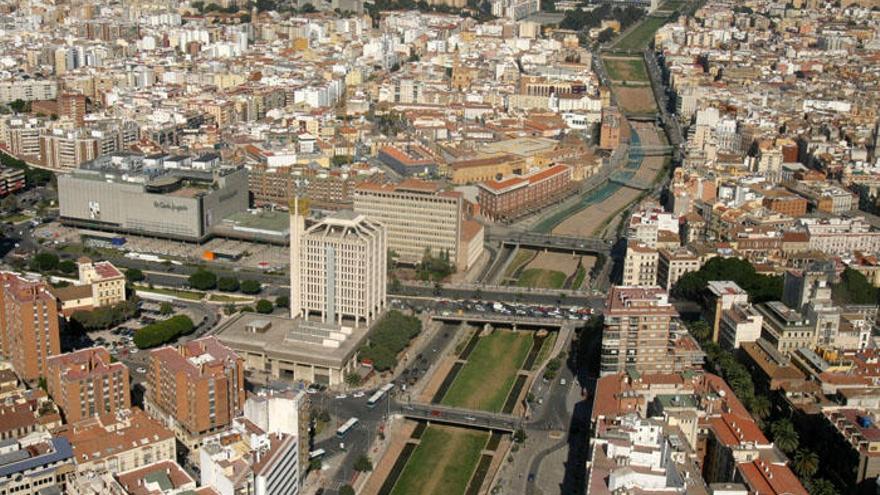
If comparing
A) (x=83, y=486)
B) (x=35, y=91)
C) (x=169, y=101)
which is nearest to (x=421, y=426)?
(x=83, y=486)

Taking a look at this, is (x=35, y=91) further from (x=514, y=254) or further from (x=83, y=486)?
(x=83, y=486)

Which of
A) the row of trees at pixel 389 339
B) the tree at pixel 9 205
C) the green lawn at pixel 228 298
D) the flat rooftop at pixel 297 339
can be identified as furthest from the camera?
the tree at pixel 9 205

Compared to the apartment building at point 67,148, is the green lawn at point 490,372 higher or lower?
lower

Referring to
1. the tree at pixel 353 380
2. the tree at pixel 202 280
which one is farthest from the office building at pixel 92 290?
the tree at pixel 353 380

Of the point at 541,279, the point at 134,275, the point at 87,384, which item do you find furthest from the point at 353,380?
the point at 541,279

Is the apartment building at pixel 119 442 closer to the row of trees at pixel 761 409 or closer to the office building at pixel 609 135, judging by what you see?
the row of trees at pixel 761 409

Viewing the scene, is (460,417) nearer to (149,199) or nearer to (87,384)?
(87,384)

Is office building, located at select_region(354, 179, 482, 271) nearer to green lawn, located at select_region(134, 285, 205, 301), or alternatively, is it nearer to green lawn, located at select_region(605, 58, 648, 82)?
green lawn, located at select_region(134, 285, 205, 301)
